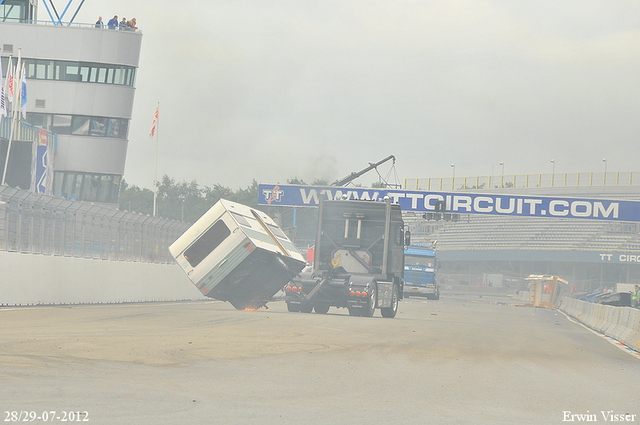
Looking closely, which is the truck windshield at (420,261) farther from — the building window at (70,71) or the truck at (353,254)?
the truck at (353,254)

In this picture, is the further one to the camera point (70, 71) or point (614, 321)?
point (70, 71)

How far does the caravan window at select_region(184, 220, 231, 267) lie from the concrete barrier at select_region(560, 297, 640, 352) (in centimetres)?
1067

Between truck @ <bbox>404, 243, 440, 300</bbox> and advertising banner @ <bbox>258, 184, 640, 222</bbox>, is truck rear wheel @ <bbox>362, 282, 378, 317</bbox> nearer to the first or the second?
advertising banner @ <bbox>258, 184, 640, 222</bbox>

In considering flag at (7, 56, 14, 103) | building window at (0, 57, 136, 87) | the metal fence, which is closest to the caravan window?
the metal fence

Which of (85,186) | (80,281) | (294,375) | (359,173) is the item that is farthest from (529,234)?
(294,375)

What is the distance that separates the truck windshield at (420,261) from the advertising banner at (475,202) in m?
2.86

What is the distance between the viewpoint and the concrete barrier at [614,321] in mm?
18500

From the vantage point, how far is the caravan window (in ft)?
74.2

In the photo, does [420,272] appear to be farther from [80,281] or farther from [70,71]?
[80,281]

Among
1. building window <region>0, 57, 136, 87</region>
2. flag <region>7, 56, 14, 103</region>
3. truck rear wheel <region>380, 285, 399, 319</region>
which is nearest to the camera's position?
truck rear wheel <region>380, 285, 399, 319</region>

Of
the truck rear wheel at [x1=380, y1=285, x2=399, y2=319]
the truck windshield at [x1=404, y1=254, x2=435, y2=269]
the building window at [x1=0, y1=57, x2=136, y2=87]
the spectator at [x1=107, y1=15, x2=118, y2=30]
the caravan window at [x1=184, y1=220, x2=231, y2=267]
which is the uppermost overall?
the spectator at [x1=107, y1=15, x2=118, y2=30]

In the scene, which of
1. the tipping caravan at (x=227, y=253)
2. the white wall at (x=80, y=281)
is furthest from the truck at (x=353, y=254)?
the white wall at (x=80, y=281)

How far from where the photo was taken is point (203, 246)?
74.7 feet

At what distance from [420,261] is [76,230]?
2747 cm
